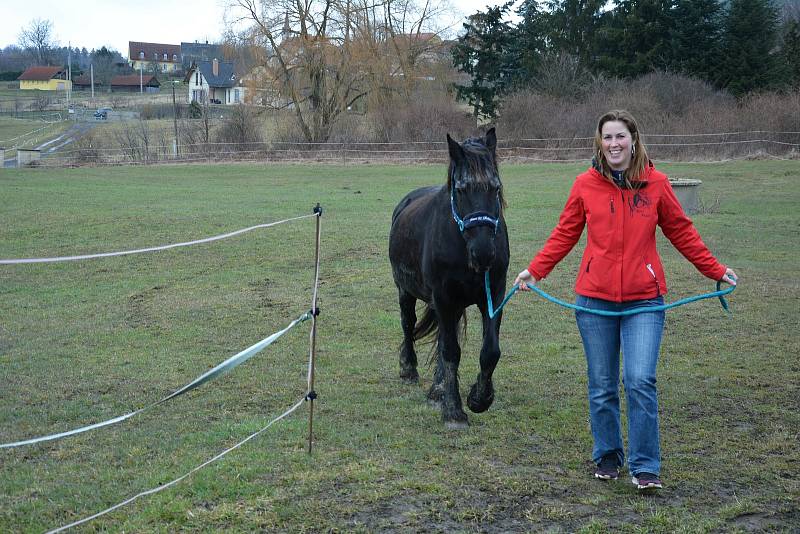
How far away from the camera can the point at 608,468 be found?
4734mm

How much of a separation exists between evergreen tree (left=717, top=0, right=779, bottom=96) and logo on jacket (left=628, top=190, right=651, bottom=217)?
45146 millimetres

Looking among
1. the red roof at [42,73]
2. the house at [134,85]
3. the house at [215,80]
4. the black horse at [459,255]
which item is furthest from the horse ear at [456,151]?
the red roof at [42,73]

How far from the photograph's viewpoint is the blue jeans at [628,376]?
4449mm

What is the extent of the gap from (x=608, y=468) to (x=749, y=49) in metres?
47.1

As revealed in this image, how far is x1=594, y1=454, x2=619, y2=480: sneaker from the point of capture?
472 centimetres

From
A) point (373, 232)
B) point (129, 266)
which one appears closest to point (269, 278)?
point (129, 266)

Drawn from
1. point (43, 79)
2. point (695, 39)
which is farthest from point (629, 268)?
point (43, 79)

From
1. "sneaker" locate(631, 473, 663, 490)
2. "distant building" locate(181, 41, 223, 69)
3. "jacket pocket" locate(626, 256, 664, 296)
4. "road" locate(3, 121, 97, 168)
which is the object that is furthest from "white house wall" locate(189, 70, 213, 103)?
"sneaker" locate(631, 473, 663, 490)

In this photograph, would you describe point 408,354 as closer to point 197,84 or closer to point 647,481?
point 647,481

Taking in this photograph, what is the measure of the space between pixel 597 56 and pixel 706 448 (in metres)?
49.4

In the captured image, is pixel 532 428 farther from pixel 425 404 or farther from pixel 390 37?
pixel 390 37

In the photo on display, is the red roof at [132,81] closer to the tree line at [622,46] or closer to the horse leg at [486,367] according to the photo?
the tree line at [622,46]

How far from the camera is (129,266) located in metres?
13.9

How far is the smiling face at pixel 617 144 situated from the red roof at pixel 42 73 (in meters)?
131
